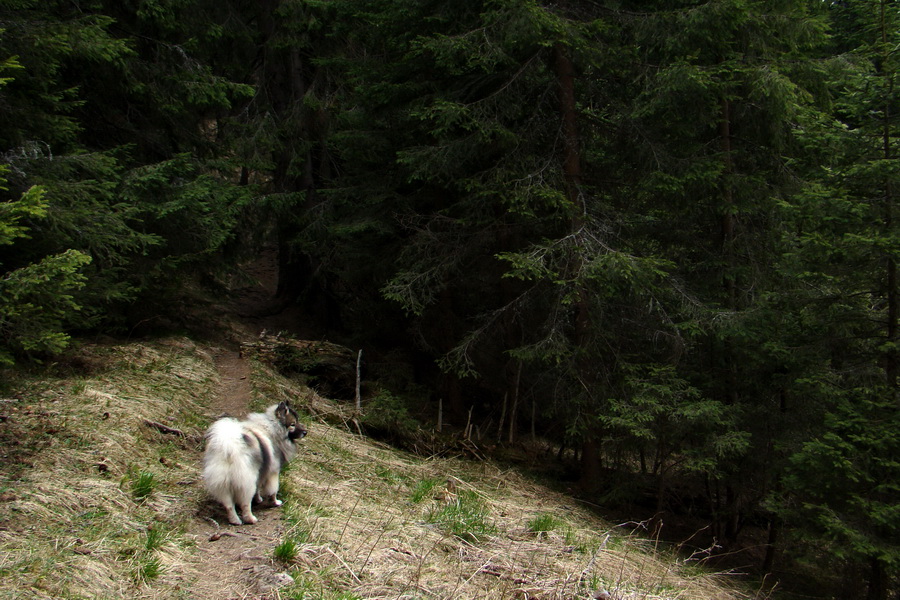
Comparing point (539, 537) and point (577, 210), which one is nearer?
point (539, 537)

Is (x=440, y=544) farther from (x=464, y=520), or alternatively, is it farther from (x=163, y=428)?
(x=163, y=428)

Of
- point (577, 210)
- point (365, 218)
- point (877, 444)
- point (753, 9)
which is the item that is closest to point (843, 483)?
point (877, 444)

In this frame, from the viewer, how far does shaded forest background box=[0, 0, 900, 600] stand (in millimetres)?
7328

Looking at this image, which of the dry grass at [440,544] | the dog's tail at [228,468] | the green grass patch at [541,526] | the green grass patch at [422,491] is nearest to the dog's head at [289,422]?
the dry grass at [440,544]

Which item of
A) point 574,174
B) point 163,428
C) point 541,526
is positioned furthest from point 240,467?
point 574,174

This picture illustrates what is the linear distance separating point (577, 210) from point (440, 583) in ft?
21.8

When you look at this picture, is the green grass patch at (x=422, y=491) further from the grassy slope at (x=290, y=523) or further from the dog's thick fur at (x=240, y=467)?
the dog's thick fur at (x=240, y=467)

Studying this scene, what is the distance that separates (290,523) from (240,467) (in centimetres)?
66

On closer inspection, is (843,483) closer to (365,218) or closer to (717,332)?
(717,332)

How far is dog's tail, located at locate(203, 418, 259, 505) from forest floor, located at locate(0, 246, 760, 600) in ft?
0.98

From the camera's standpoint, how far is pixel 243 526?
517 centimetres

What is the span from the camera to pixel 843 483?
6941 mm

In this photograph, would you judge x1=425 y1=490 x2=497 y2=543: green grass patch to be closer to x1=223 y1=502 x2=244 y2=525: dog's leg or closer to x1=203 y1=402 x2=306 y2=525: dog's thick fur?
x1=203 y1=402 x2=306 y2=525: dog's thick fur

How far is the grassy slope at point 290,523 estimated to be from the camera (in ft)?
13.7
